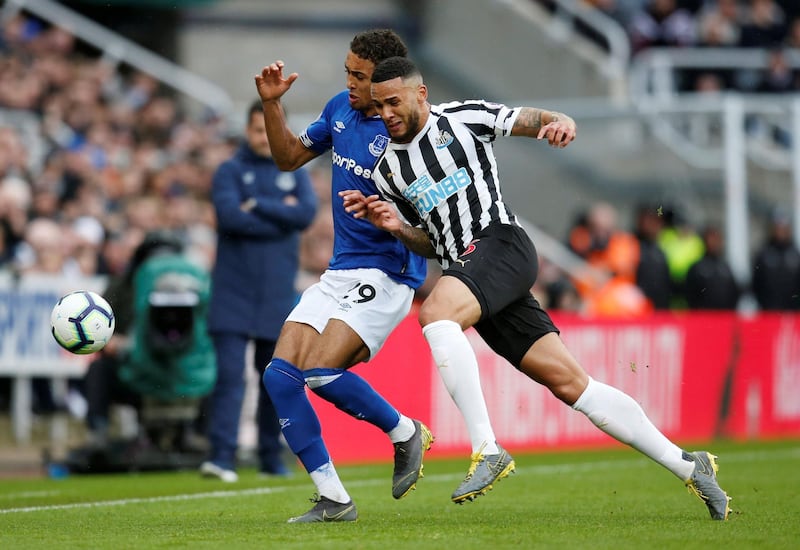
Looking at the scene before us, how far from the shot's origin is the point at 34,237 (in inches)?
527

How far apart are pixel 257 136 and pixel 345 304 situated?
3361mm

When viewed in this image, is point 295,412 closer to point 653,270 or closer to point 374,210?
point 374,210

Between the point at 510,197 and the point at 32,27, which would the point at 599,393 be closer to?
the point at 510,197

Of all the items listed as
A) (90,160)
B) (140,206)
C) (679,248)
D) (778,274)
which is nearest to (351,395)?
(140,206)

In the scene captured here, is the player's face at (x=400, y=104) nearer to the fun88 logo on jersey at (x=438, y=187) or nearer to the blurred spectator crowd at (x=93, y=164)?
the fun88 logo on jersey at (x=438, y=187)

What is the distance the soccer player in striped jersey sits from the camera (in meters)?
6.71

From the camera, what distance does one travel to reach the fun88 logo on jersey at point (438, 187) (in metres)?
6.83

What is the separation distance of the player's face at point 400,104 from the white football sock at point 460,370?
3.05ft

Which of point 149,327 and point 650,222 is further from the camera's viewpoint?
point 650,222

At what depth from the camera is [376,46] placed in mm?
7090

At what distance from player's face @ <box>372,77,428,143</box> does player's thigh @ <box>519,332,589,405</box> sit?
1.15 m

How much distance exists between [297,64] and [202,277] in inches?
383

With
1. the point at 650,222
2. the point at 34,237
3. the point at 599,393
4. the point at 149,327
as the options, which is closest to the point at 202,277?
the point at 149,327

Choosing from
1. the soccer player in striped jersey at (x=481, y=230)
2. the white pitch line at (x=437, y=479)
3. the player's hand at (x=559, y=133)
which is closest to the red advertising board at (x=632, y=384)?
the white pitch line at (x=437, y=479)
